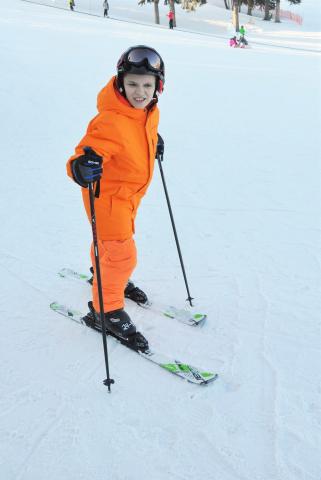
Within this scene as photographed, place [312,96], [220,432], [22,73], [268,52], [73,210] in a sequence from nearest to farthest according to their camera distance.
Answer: [220,432] → [73,210] → [312,96] → [22,73] → [268,52]

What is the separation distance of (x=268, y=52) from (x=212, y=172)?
55.3 feet

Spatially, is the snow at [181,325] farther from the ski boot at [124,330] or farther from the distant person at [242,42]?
the distant person at [242,42]

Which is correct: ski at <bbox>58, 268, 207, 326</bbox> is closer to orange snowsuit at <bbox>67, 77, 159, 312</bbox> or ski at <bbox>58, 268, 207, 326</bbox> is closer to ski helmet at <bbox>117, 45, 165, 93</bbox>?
orange snowsuit at <bbox>67, 77, 159, 312</bbox>

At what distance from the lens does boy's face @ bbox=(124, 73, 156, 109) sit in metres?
2.93

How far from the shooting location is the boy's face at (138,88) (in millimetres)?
2934

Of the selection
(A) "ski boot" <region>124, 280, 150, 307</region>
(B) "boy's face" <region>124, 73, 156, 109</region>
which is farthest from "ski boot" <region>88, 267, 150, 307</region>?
(B) "boy's face" <region>124, 73, 156, 109</region>

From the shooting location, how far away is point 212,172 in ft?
23.5

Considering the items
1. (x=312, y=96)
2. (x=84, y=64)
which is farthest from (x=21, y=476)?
(x=84, y=64)

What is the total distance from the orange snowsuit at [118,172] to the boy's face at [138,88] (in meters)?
0.04

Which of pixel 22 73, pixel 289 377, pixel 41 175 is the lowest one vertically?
pixel 289 377

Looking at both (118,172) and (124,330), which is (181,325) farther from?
(118,172)

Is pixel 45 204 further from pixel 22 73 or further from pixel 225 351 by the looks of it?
pixel 22 73

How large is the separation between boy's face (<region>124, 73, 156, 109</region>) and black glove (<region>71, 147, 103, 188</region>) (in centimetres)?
46

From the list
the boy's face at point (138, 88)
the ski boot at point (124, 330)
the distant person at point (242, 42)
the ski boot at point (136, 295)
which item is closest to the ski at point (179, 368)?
the ski boot at point (124, 330)
